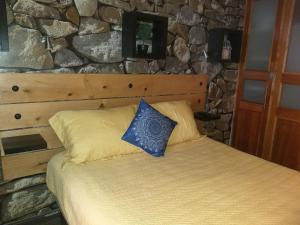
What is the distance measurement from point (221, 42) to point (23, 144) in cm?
209

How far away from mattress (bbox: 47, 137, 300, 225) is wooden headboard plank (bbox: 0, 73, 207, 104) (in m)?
0.47

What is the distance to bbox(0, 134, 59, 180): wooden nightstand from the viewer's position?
1.64m

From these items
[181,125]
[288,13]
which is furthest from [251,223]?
[288,13]

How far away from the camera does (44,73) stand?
1.87m

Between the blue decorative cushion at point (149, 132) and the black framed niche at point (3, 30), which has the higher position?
the black framed niche at point (3, 30)

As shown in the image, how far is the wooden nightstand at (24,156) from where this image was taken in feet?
5.39

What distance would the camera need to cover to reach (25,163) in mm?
1856

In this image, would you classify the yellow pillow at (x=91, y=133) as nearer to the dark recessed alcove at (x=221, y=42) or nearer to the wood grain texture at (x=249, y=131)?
the dark recessed alcove at (x=221, y=42)

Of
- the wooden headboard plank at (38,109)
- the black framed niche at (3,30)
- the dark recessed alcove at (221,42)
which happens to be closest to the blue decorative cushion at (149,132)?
the wooden headboard plank at (38,109)

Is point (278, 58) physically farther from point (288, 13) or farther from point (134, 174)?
point (134, 174)

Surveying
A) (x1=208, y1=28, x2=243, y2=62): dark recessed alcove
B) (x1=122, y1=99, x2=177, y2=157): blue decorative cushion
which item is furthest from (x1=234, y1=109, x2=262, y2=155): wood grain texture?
(x1=122, y1=99, x2=177, y2=157): blue decorative cushion

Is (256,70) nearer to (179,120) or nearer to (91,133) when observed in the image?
(179,120)

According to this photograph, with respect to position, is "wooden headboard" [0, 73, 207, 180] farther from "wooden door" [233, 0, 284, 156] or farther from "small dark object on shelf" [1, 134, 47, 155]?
"wooden door" [233, 0, 284, 156]

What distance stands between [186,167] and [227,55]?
1590 millimetres
